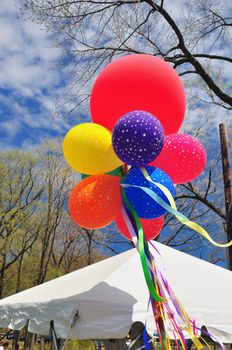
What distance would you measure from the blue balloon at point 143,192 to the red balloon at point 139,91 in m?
0.63

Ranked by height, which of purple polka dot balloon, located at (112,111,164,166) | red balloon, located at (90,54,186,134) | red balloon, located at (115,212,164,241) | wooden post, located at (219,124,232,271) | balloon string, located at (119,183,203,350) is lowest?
balloon string, located at (119,183,203,350)

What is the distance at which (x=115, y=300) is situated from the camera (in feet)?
14.5

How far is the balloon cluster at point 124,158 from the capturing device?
3494mm

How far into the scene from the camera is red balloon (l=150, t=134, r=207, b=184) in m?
3.66

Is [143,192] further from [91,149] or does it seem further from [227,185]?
[227,185]

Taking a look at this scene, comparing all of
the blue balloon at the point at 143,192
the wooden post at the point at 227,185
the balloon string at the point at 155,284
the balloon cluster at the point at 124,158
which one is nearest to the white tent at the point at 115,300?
the balloon string at the point at 155,284

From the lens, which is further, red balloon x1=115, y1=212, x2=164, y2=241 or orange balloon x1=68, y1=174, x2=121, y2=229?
red balloon x1=115, y1=212, x2=164, y2=241

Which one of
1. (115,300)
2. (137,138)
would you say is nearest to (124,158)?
(137,138)

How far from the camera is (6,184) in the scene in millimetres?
22016

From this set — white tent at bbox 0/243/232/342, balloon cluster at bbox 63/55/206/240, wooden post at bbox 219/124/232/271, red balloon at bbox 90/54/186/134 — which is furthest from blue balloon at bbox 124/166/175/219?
wooden post at bbox 219/124/232/271

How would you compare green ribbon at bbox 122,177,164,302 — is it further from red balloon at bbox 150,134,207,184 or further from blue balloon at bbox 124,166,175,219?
red balloon at bbox 150,134,207,184

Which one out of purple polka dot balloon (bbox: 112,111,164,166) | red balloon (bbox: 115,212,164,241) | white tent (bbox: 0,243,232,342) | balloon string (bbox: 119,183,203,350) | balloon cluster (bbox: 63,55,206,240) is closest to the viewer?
purple polka dot balloon (bbox: 112,111,164,166)

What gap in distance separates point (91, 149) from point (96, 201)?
483mm

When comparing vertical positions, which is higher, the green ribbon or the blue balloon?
the blue balloon
